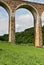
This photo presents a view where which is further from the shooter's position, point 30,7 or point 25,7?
point 25,7

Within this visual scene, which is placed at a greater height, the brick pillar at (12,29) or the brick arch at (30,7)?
the brick arch at (30,7)

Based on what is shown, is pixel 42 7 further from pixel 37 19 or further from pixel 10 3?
pixel 10 3

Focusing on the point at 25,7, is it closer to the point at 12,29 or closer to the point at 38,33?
the point at 38,33

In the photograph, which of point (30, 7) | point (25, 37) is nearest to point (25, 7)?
point (30, 7)

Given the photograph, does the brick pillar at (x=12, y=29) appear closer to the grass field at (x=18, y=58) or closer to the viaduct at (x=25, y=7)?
the viaduct at (x=25, y=7)

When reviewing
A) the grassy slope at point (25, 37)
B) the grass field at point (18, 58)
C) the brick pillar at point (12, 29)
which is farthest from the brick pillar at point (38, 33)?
the grassy slope at point (25, 37)

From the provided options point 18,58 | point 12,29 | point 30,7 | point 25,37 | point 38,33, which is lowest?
point 18,58

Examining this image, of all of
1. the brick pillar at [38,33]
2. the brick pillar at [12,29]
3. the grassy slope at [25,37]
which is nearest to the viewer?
the brick pillar at [12,29]

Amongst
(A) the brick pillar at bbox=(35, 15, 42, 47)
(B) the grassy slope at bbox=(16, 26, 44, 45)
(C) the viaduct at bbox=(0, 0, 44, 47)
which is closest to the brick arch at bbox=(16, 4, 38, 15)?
(C) the viaduct at bbox=(0, 0, 44, 47)

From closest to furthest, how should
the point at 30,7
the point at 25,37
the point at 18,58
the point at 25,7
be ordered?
the point at 18,58, the point at 30,7, the point at 25,7, the point at 25,37

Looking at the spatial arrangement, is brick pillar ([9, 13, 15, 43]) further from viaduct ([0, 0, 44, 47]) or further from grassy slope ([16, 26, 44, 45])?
grassy slope ([16, 26, 44, 45])

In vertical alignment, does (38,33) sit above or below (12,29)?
below

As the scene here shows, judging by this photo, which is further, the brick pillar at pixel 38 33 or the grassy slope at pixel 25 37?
the grassy slope at pixel 25 37

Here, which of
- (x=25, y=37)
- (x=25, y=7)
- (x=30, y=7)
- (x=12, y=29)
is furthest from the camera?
(x=25, y=37)
